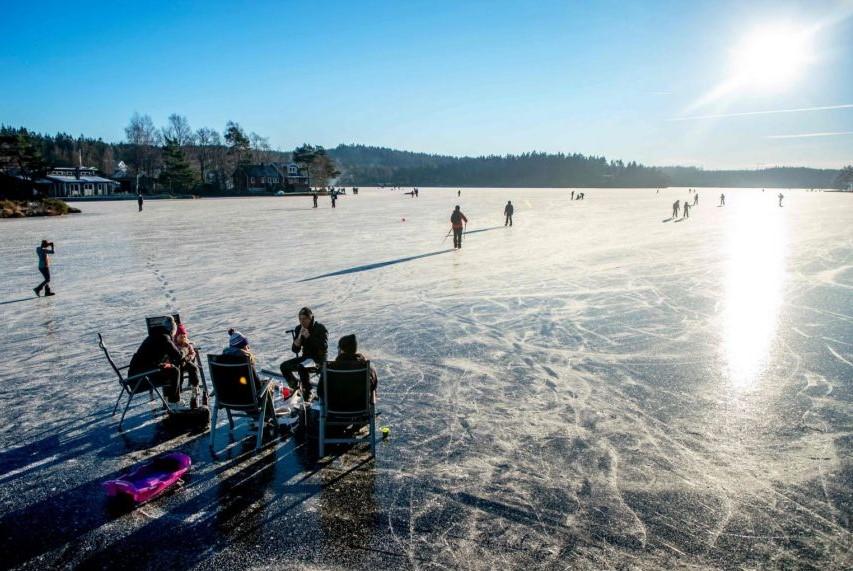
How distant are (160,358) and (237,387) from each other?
1347 millimetres

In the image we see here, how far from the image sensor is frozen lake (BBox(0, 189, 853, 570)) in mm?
4051

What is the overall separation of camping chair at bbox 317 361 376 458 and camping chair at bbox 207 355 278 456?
647mm

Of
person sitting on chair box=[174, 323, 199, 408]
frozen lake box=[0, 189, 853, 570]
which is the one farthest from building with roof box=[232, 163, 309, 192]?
person sitting on chair box=[174, 323, 199, 408]

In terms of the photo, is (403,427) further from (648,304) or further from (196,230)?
(196,230)

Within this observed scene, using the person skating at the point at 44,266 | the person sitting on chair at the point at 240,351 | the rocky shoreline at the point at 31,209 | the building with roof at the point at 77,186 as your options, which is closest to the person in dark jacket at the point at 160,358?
the person sitting on chair at the point at 240,351

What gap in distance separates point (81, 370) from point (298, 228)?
72.5 ft

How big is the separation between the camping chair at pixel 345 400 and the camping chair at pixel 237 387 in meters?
0.65

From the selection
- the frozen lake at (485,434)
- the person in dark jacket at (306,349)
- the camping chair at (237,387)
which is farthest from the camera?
the person in dark jacket at (306,349)

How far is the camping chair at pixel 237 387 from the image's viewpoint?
17.6ft

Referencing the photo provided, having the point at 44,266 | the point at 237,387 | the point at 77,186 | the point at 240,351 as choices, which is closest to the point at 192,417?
the point at 237,387

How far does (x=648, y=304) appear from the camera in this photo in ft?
37.9

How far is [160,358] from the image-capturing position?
20.3 ft

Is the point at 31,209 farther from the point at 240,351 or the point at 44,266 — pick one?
the point at 240,351

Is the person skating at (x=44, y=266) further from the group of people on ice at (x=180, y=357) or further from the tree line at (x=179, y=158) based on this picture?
the tree line at (x=179, y=158)
